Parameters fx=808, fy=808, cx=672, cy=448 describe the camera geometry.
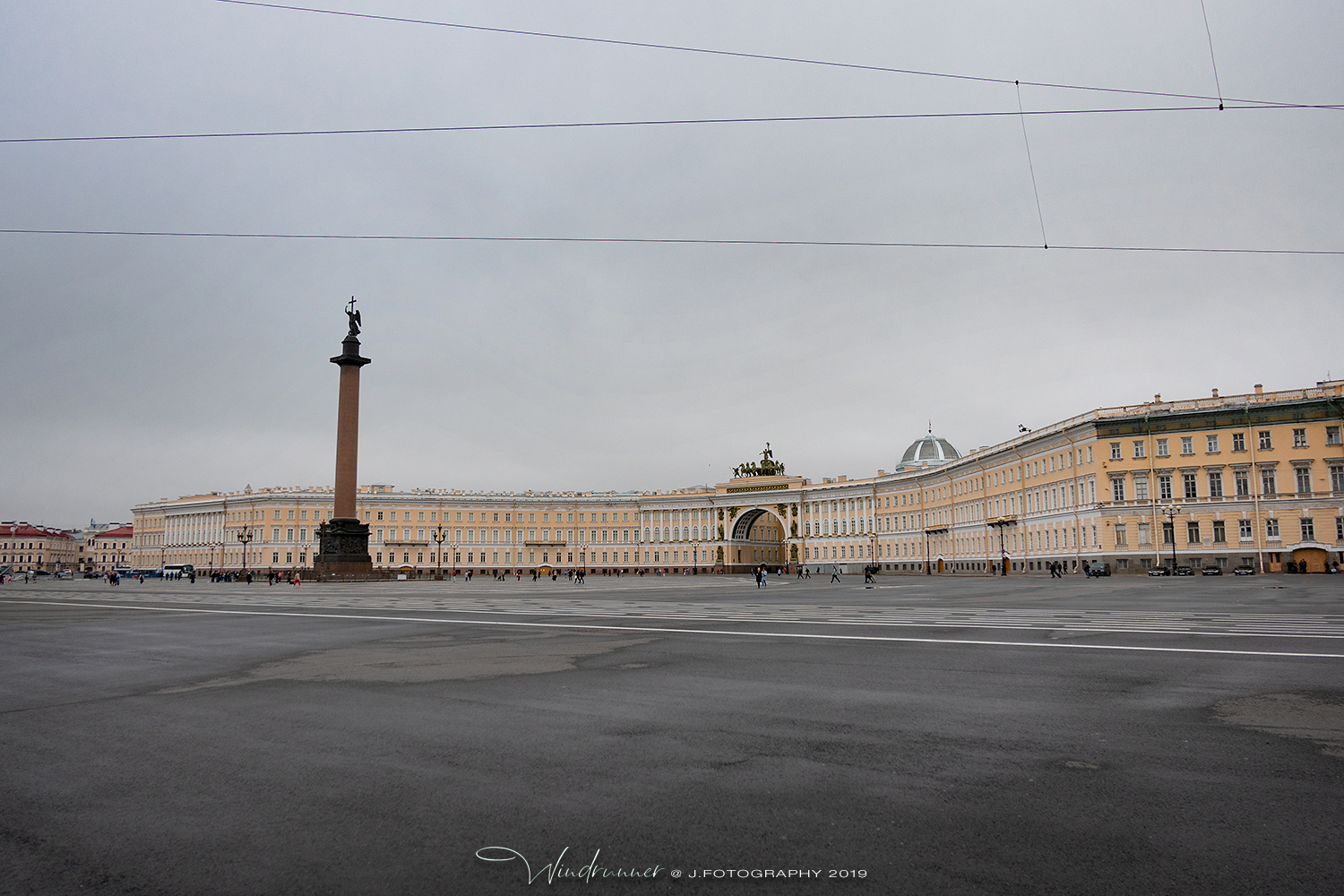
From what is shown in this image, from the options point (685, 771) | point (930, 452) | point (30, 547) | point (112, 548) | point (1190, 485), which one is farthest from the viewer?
point (112, 548)

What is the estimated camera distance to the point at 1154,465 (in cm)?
6519

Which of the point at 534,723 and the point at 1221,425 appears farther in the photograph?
the point at 1221,425

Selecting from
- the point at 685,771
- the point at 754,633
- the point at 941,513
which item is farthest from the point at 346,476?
the point at 941,513

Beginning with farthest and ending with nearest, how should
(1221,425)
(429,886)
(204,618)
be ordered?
(1221,425) < (204,618) < (429,886)

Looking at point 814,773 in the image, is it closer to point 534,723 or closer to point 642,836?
point 642,836

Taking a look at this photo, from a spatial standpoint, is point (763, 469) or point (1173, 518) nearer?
point (1173, 518)

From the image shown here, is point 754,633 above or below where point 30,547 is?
below

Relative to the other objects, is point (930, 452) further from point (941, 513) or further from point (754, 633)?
point (754, 633)

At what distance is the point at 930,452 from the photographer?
5217 inches

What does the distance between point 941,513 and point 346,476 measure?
75.1m

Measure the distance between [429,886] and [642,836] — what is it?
1242 mm

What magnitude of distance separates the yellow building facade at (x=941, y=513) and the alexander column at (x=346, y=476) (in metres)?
25.9

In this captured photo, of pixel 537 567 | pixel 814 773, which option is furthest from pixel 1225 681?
pixel 537 567

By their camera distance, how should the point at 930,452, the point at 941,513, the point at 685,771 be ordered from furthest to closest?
the point at 930,452
the point at 941,513
the point at 685,771
